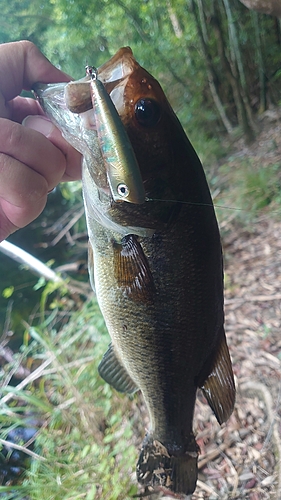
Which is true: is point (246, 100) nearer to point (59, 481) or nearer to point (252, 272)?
point (252, 272)

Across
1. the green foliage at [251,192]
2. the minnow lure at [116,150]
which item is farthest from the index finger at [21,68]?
the green foliage at [251,192]

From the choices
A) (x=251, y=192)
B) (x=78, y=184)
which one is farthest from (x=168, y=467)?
(x=78, y=184)

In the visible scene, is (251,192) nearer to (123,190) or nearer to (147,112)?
(147,112)

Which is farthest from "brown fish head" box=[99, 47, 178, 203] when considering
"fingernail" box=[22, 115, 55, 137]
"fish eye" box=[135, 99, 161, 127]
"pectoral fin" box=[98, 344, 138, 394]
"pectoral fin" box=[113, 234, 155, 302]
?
"pectoral fin" box=[98, 344, 138, 394]

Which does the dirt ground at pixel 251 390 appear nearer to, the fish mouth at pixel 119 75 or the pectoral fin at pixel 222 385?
the pectoral fin at pixel 222 385

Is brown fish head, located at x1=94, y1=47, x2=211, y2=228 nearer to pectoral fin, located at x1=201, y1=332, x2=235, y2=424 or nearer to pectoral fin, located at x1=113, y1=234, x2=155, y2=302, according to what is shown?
pectoral fin, located at x1=113, y1=234, x2=155, y2=302

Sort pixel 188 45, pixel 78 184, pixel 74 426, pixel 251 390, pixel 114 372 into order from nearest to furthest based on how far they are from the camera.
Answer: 1. pixel 114 372
2. pixel 251 390
3. pixel 74 426
4. pixel 78 184
5. pixel 188 45
